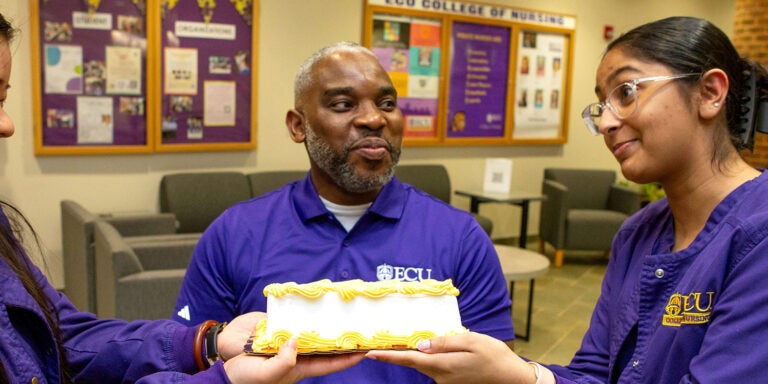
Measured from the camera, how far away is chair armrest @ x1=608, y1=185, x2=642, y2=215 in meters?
7.42

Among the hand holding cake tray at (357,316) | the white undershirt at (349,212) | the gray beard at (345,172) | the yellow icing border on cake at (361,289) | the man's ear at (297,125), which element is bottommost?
the hand holding cake tray at (357,316)

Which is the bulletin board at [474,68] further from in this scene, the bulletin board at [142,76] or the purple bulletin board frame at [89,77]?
the purple bulletin board frame at [89,77]

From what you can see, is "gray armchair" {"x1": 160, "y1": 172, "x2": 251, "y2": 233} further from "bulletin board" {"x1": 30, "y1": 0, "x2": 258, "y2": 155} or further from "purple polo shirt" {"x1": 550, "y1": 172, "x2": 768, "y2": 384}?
"purple polo shirt" {"x1": 550, "y1": 172, "x2": 768, "y2": 384}

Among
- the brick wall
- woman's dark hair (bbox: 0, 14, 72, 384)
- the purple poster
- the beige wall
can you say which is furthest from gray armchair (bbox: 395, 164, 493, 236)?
woman's dark hair (bbox: 0, 14, 72, 384)

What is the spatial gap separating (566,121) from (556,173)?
0.87 meters

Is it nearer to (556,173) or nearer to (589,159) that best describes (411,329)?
(556,173)

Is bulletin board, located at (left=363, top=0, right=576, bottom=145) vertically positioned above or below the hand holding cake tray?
above

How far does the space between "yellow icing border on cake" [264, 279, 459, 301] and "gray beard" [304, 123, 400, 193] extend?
1.66 feet

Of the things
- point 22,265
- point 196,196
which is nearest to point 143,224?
point 196,196

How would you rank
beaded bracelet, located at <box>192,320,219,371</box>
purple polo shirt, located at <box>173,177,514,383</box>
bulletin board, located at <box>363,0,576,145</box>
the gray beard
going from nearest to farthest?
beaded bracelet, located at <box>192,320,219,371</box>, purple polo shirt, located at <box>173,177,514,383</box>, the gray beard, bulletin board, located at <box>363,0,576,145</box>

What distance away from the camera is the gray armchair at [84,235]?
13.8 ft

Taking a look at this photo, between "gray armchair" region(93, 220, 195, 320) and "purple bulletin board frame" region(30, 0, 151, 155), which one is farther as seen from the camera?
"purple bulletin board frame" region(30, 0, 151, 155)

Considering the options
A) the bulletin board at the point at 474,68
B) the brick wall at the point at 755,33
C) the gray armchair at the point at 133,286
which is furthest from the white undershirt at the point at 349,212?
the brick wall at the point at 755,33

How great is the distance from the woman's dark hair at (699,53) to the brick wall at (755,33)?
772cm
